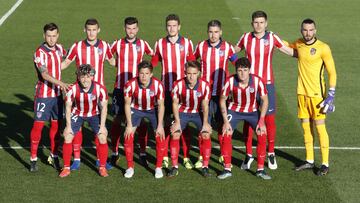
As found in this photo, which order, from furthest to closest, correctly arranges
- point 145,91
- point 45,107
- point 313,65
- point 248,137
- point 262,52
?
point 248,137
point 262,52
point 45,107
point 313,65
point 145,91

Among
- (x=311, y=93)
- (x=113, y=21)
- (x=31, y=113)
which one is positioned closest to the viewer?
(x=311, y=93)

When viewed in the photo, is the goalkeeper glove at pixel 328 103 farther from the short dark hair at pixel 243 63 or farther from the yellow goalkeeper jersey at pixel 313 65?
the short dark hair at pixel 243 63

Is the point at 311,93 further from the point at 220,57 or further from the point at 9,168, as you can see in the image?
the point at 9,168

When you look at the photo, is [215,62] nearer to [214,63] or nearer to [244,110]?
[214,63]

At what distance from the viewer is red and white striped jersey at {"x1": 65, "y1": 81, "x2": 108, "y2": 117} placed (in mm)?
11720

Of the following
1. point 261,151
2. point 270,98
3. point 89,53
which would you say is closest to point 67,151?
point 89,53

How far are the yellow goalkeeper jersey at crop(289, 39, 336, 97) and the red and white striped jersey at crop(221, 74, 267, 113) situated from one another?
78cm

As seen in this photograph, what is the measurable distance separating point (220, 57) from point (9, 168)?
12.7 ft

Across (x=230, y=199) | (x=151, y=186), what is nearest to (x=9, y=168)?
(x=151, y=186)

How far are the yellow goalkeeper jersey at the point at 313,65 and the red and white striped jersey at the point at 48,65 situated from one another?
12.9ft

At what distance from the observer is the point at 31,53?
20562 mm

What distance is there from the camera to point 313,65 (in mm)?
12078

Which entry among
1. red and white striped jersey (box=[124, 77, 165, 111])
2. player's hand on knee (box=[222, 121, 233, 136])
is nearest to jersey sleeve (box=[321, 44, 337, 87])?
player's hand on knee (box=[222, 121, 233, 136])

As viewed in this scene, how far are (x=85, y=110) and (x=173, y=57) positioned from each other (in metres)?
1.81
